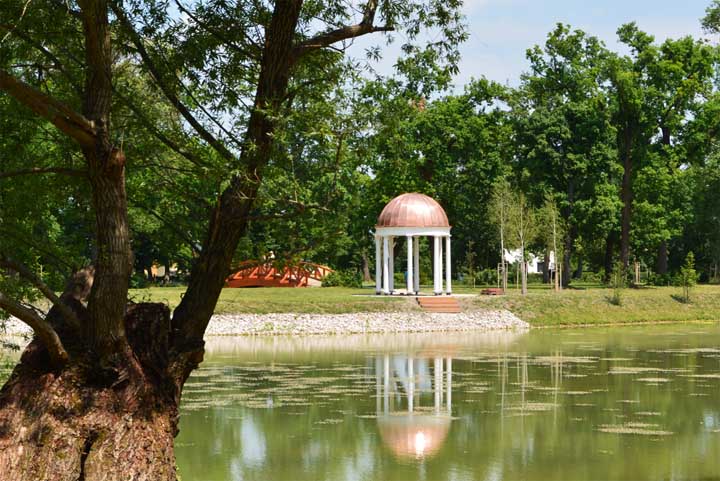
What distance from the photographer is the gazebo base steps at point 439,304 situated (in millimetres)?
42281

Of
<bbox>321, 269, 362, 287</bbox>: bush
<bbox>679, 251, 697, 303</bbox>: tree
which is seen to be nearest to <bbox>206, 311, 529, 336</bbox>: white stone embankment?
<bbox>679, 251, 697, 303</bbox>: tree

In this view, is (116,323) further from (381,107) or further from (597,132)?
(597,132)

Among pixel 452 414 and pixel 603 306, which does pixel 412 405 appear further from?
pixel 603 306

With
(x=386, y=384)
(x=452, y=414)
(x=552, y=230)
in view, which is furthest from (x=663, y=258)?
(x=452, y=414)

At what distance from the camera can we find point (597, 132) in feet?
177

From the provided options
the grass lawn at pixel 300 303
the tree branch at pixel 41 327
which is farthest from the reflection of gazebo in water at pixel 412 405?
the grass lawn at pixel 300 303

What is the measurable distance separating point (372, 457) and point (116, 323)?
6509 millimetres

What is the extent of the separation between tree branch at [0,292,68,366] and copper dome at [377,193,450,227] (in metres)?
36.9

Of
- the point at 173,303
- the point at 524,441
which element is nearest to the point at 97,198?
the point at 524,441

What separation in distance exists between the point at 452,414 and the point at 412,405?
1.38m

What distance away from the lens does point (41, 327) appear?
29.5ft

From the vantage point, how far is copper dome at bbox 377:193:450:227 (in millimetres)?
46250

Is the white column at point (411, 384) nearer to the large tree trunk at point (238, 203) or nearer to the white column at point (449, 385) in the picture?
the white column at point (449, 385)

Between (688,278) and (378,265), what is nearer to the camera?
(378,265)
